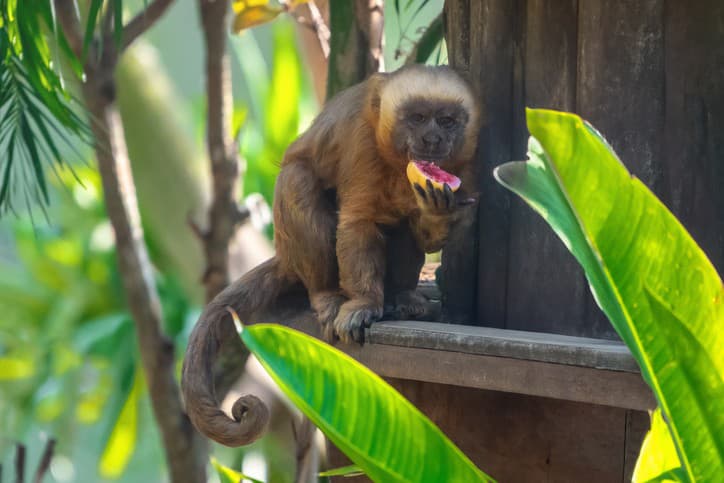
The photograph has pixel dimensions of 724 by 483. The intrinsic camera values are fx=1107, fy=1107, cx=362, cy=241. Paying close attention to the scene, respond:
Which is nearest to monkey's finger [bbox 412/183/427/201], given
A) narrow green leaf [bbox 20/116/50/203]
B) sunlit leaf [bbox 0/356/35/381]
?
narrow green leaf [bbox 20/116/50/203]

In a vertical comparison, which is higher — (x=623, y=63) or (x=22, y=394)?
(x=623, y=63)

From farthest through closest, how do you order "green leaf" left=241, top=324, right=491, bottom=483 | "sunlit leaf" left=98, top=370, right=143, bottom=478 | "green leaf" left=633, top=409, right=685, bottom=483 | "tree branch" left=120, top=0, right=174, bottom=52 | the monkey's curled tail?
1. "sunlit leaf" left=98, top=370, right=143, bottom=478
2. "tree branch" left=120, top=0, right=174, bottom=52
3. the monkey's curled tail
4. "green leaf" left=633, top=409, right=685, bottom=483
5. "green leaf" left=241, top=324, right=491, bottom=483

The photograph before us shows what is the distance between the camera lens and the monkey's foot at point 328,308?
11.5 ft

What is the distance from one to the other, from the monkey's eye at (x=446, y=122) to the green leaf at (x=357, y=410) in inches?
60.2

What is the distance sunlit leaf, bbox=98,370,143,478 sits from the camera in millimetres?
8320

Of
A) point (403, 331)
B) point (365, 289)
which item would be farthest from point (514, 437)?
point (365, 289)

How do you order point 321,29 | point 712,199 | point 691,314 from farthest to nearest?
point 321,29
point 712,199
point 691,314

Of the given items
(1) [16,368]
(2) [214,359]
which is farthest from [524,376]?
(1) [16,368]

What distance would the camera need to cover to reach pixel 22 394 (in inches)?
339

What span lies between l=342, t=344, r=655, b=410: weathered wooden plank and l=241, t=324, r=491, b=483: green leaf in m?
0.55

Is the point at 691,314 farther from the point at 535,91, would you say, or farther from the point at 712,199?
the point at 535,91

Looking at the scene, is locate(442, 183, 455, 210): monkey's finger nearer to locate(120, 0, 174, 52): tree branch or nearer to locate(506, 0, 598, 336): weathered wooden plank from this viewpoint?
locate(506, 0, 598, 336): weathered wooden plank

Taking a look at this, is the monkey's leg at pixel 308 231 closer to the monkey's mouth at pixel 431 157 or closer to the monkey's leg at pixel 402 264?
the monkey's leg at pixel 402 264

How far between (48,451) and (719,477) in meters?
3.10
